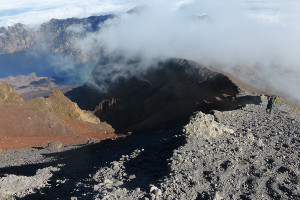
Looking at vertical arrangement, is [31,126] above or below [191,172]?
below

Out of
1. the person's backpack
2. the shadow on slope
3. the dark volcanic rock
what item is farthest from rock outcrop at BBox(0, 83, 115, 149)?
the person's backpack

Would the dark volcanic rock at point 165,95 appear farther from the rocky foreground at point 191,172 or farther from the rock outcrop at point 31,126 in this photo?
the rocky foreground at point 191,172

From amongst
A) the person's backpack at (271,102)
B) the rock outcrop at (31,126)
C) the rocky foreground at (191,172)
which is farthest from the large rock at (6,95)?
the person's backpack at (271,102)

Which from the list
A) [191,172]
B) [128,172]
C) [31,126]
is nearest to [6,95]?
[31,126]

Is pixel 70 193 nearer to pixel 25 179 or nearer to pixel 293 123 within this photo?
pixel 25 179

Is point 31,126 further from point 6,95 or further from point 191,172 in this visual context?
point 191,172

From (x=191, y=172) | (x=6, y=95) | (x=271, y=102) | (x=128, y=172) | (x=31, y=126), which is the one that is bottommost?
(x=31, y=126)

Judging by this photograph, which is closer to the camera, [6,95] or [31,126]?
[31,126]
